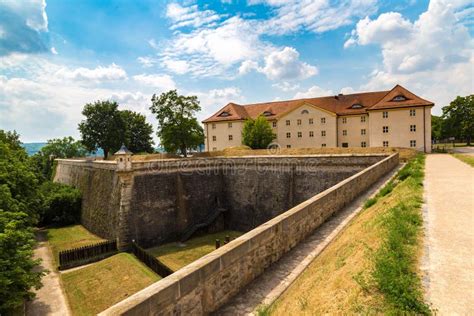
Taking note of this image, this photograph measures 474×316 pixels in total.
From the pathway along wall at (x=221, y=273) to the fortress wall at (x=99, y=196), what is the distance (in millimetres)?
16914

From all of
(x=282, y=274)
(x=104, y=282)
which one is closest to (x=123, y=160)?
(x=104, y=282)

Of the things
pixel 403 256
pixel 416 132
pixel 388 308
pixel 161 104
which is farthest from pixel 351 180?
pixel 161 104

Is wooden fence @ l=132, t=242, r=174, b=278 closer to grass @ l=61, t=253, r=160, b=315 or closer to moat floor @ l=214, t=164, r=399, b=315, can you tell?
grass @ l=61, t=253, r=160, b=315

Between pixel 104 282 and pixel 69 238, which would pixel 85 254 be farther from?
pixel 69 238

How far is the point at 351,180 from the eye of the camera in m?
11.4

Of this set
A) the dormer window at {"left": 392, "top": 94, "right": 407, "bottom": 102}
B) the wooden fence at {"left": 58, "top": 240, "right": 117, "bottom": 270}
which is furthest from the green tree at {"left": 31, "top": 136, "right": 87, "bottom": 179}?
the dormer window at {"left": 392, "top": 94, "right": 407, "bottom": 102}

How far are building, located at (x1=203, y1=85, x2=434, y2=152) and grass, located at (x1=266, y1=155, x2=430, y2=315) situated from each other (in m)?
→ 29.9

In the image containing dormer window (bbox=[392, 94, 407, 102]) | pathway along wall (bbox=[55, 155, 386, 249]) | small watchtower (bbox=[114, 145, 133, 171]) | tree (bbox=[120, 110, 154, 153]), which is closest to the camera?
small watchtower (bbox=[114, 145, 133, 171])

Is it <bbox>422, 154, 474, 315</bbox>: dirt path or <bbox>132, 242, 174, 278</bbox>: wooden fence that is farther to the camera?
<bbox>132, 242, 174, 278</bbox>: wooden fence

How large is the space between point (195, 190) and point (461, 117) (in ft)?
172

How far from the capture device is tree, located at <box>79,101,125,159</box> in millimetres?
40594

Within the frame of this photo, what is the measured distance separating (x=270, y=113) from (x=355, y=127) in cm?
1428

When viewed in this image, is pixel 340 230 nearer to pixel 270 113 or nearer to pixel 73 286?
pixel 73 286

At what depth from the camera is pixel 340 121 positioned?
39.7m
